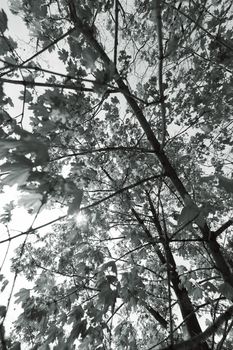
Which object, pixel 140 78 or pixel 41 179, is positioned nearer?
pixel 41 179

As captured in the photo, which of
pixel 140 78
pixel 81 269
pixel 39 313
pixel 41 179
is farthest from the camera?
pixel 140 78

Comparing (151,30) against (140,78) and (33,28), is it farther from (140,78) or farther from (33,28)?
(33,28)

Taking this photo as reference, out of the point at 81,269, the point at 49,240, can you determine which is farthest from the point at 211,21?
the point at 49,240

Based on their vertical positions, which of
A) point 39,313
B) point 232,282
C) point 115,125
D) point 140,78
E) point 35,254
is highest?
point 115,125

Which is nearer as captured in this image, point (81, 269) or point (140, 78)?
point (81, 269)

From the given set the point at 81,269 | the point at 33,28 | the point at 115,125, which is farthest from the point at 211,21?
the point at 81,269

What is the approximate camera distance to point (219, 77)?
374 centimetres

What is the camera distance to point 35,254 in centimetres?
764

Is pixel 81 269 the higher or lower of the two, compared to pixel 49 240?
lower

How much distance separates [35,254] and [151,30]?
6.36m

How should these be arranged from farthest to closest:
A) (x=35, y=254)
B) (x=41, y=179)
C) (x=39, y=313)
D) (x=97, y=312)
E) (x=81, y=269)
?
(x=35, y=254), (x=81, y=269), (x=39, y=313), (x=97, y=312), (x=41, y=179)

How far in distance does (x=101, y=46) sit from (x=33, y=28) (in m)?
0.89

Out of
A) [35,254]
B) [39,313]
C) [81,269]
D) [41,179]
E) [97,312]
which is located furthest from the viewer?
[35,254]

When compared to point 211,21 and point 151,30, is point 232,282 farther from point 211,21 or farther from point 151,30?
point 151,30
